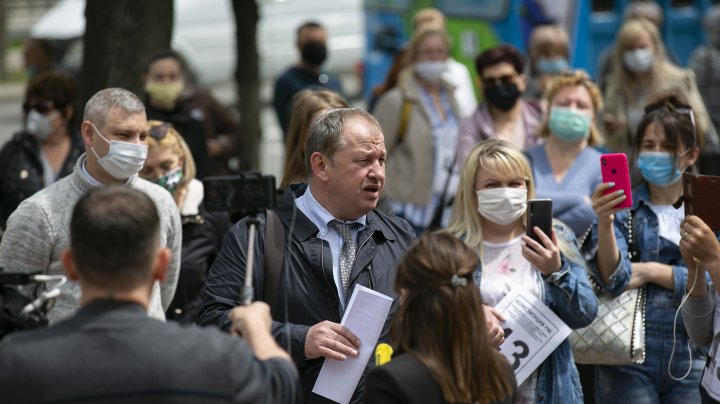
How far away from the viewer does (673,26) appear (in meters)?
14.2

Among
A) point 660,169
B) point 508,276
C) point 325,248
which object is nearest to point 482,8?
point 660,169

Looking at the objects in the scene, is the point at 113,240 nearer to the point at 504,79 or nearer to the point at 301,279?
the point at 301,279

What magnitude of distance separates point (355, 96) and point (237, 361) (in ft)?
57.9

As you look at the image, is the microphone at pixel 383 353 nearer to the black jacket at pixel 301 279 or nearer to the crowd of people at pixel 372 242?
the crowd of people at pixel 372 242

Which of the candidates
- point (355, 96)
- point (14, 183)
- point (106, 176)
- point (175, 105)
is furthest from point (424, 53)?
point (355, 96)

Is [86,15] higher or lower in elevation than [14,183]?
higher

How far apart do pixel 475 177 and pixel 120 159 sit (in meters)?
1.66

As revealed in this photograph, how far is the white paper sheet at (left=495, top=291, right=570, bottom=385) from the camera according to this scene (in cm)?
524

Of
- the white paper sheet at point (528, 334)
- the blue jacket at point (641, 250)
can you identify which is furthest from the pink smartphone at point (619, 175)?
the white paper sheet at point (528, 334)

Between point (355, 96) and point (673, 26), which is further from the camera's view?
point (355, 96)

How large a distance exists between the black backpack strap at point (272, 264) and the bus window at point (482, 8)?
9961 millimetres

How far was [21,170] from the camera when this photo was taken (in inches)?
295

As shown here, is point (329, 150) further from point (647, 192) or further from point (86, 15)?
point (86, 15)

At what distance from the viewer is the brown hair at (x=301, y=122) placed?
20.4ft
